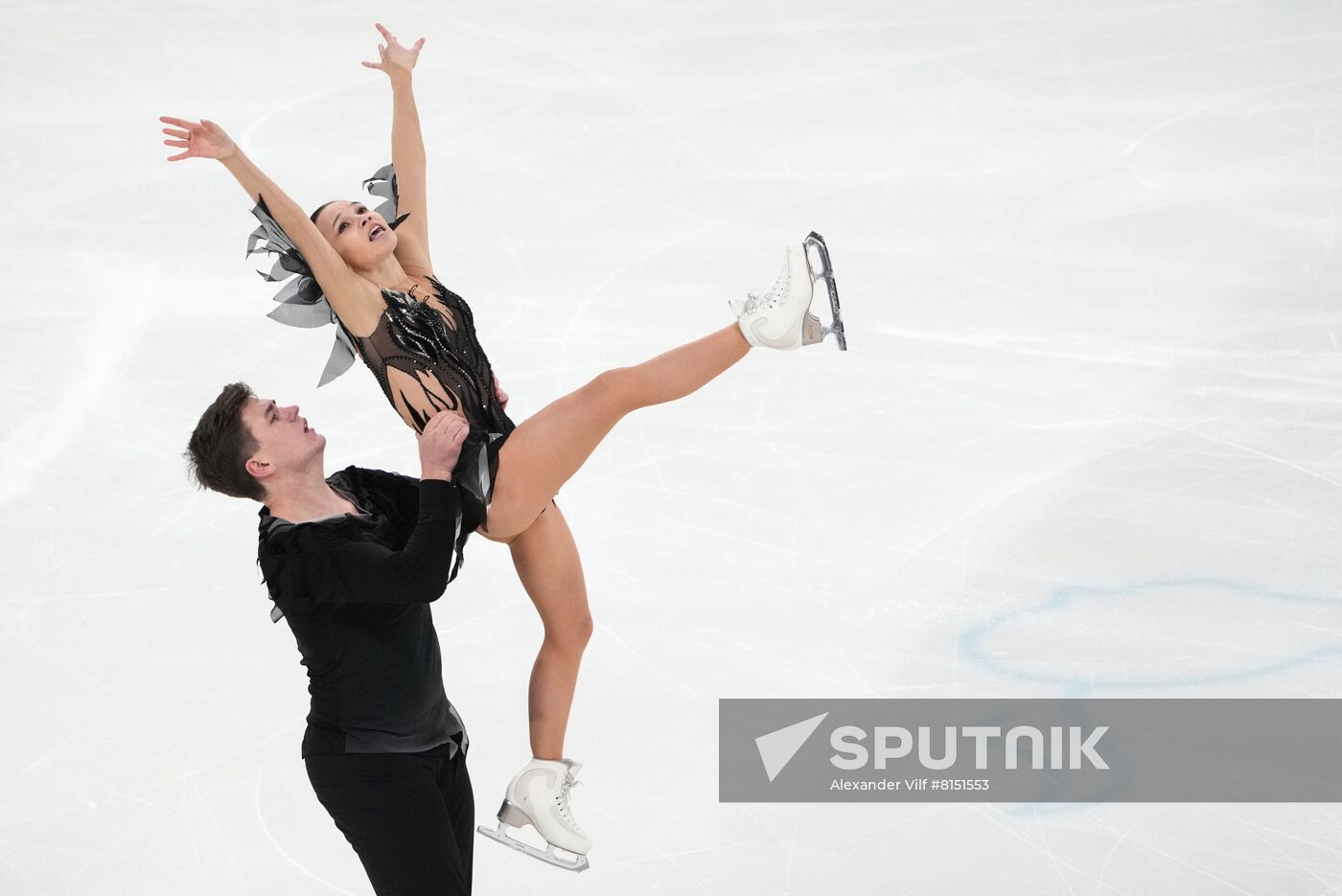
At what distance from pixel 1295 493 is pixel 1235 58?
3.39 meters

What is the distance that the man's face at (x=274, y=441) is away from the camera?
2.99 m

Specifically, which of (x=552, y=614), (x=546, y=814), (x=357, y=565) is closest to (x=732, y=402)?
(x=552, y=614)

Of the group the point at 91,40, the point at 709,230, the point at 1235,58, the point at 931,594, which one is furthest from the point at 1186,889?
the point at 91,40

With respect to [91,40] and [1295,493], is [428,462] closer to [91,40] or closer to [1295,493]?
[1295,493]

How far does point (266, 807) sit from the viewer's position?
385 centimetres

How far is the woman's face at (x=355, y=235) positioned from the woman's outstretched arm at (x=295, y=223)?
4cm

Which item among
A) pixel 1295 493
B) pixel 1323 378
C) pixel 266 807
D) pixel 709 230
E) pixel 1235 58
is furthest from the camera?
pixel 1235 58

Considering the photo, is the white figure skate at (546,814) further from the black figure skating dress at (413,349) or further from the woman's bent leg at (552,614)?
the black figure skating dress at (413,349)

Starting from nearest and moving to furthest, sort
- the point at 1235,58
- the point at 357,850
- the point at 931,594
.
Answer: the point at 357,850
the point at 931,594
the point at 1235,58

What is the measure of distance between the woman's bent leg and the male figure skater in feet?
1.31

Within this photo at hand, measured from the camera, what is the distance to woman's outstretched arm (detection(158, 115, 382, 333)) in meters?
3.11

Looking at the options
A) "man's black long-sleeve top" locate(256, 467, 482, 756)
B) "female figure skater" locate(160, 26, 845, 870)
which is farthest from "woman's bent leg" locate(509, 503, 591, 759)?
"man's black long-sleeve top" locate(256, 467, 482, 756)

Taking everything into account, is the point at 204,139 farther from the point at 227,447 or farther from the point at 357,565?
the point at 357,565

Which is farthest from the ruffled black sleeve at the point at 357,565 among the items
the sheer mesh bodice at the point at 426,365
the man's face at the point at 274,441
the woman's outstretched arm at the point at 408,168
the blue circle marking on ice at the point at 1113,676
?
the blue circle marking on ice at the point at 1113,676
